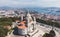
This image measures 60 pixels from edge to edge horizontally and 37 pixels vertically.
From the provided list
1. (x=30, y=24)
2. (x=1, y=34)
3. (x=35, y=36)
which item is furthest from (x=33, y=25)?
(x=1, y=34)

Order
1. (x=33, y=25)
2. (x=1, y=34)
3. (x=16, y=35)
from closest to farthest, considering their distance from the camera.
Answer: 1. (x=1, y=34)
2. (x=16, y=35)
3. (x=33, y=25)

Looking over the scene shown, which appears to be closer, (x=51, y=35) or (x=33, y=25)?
(x=51, y=35)

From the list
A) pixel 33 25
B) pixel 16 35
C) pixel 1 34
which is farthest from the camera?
pixel 33 25

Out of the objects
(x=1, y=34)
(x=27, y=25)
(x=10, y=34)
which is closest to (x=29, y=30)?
(x=27, y=25)

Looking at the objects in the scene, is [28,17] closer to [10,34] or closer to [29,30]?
[29,30]

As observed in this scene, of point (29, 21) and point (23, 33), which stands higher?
point (29, 21)

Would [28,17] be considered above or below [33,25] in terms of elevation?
above

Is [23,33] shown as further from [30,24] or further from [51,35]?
[51,35]

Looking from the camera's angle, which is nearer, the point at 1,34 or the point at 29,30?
the point at 1,34

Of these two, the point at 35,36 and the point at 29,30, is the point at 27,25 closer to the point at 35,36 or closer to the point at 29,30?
the point at 29,30
